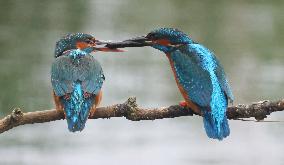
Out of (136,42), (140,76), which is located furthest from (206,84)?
(140,76)

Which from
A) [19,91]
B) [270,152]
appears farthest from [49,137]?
[270,152]

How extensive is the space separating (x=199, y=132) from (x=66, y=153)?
143cm

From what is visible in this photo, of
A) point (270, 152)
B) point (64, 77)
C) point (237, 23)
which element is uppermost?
point (237, 23)

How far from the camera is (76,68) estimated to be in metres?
4.94

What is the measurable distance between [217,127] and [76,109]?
27.3 inches

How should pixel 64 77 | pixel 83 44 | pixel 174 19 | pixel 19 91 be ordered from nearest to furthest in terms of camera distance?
1. pixel 64 77
2. pixel 83 44
3. pixel 19 91
4. pixel 174 19

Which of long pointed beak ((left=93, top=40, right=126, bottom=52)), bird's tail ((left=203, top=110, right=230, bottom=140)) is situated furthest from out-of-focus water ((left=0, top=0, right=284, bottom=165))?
bird's tail ((left=203, top=110, right=230, bottom=140))

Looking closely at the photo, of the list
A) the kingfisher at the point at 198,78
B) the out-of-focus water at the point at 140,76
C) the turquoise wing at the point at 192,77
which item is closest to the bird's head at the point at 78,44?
the kingfisher at the point at 198,78

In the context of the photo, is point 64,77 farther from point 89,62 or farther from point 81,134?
point 81,134

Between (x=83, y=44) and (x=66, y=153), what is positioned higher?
(x=83, y=44)

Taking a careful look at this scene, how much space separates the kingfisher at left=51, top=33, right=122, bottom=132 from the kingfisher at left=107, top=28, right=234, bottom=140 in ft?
0.82

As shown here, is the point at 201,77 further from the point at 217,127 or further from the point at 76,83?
the point at 76,83

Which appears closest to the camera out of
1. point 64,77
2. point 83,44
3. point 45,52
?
point 64,77

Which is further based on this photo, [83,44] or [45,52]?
[45,52]
